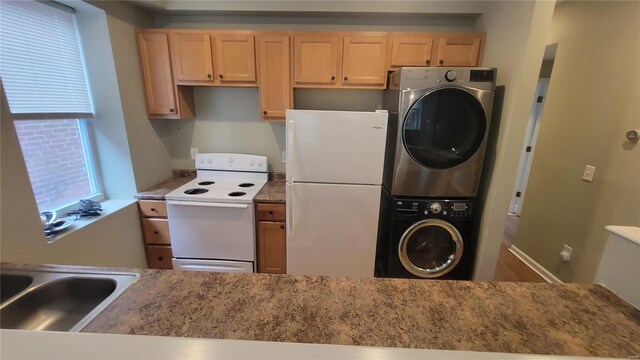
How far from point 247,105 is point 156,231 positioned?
1489mm

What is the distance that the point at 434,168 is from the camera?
1971 millimetres

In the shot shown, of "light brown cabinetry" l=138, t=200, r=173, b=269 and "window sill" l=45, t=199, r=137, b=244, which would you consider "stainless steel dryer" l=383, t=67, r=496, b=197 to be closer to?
"light brown cabinetry" l=138, t=200, r=173, b=269

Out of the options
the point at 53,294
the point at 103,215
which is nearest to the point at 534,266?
the point at 53,294

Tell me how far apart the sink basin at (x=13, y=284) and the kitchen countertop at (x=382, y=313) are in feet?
1.70

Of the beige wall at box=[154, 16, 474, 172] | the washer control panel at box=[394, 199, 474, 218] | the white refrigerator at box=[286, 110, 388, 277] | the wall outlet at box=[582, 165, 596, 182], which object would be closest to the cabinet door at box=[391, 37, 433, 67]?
the beige wall at box=[154, 16, 474, 172]

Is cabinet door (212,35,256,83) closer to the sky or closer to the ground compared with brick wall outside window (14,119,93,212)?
closer to the sky

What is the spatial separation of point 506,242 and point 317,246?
261cm

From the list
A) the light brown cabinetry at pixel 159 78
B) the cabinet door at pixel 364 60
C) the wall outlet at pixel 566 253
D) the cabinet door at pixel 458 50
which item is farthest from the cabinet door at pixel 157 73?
the wall outlet at pixel 566 253

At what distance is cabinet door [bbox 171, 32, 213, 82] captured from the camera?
226cm

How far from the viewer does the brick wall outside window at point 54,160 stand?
1700 millimetres

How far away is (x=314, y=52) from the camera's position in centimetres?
224

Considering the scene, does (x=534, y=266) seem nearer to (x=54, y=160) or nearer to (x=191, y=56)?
(x=191, y=56)

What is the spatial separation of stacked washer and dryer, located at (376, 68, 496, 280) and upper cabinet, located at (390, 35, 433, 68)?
21 centimetres

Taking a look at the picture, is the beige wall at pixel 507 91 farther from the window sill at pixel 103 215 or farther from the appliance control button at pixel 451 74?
the window sill at pixel 103 215
